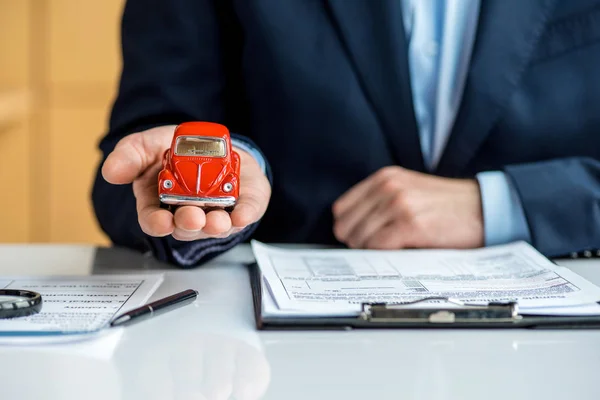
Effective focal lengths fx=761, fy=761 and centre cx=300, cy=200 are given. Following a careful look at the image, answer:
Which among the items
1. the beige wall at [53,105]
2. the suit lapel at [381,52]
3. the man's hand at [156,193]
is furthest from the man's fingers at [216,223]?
the beige wall at [53,105]

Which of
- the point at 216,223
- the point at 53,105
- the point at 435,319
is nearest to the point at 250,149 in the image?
the point at 216,223

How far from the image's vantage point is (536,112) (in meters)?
1.11

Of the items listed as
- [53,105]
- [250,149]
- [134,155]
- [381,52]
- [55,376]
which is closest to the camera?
[55,376]

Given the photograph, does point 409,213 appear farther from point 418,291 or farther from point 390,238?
point 418,291

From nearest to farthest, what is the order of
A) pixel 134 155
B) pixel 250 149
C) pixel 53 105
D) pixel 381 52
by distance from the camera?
pixel 134 155 < pixel 250 149 < pixel 381 52 < pixel 53 105

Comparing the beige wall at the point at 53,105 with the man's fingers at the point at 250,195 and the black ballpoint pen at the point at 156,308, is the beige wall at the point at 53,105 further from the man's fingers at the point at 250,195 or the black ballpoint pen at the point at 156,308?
the black ballpoint pen at the point at 156,308

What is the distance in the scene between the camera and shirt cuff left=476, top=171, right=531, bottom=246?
993 millimetres

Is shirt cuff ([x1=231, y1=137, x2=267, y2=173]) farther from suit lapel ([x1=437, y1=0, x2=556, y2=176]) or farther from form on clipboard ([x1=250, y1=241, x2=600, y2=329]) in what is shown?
suit lapel ([x1=437, y1=0, x2=556, y2=176])

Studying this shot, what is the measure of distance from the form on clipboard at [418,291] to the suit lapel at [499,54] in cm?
25

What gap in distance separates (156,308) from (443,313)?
25 centimetres

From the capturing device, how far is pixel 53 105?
9.31ft

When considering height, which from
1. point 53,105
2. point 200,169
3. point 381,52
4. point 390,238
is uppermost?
point 381,52

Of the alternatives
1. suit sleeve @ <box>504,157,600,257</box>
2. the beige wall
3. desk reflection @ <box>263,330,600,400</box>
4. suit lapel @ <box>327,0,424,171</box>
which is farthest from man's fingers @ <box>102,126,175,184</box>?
the beige wall

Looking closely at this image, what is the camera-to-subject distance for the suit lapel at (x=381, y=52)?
1.09 metres
